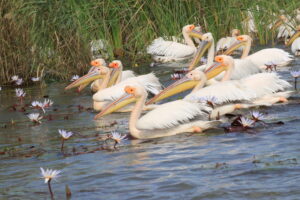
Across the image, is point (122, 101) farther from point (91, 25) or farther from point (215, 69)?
point (91, 25)

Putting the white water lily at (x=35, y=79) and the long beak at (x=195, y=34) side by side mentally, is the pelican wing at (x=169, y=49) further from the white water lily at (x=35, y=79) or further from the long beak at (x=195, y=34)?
the white water lily at (x=35, y=79)

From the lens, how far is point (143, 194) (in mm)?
4867

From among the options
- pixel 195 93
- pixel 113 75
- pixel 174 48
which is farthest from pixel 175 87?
pixel 174 48

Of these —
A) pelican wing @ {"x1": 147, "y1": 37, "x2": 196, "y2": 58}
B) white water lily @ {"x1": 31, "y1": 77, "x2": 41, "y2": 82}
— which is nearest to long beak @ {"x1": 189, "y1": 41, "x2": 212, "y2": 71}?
pelican wing @ {"x1": 147, "y1": 37, "x2": 196, "y2": 58}

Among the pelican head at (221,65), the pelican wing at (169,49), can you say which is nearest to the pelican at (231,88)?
the pelican head at (221,65)

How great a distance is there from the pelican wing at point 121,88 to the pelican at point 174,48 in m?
3.44

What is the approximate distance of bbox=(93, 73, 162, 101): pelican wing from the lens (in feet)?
29.6

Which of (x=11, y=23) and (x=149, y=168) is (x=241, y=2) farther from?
(x=149, y=168)

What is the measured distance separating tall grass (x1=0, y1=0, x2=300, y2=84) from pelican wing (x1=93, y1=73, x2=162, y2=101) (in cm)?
248

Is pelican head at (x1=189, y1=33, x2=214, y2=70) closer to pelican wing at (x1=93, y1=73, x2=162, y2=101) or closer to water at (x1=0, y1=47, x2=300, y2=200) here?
pelican wing at (x1=93, y1=73, x2=162, y2=101)

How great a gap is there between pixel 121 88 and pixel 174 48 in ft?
14.4

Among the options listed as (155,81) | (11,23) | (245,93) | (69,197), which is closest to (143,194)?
(69,197)

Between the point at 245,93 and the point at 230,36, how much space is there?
236 inches

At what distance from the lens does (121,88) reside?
29.7ft
